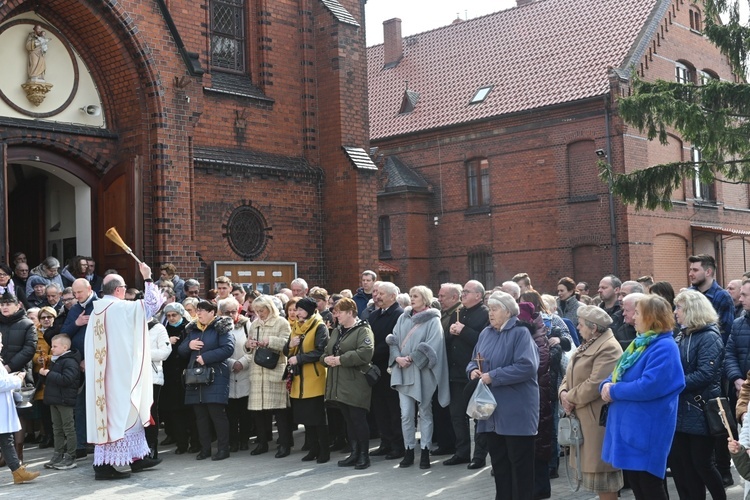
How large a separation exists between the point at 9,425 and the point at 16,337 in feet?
5.39

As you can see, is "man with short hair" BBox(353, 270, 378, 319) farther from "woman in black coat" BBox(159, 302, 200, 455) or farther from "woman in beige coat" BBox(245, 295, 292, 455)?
"woman in black coat" BBox(159, 302, 200, 455)

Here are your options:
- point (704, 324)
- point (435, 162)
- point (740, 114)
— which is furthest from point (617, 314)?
point (435, 162)

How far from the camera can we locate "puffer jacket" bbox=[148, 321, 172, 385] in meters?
10.5

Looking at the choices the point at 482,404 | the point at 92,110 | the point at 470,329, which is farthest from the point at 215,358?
A: the point at 92,110

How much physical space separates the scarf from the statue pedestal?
1108 cm

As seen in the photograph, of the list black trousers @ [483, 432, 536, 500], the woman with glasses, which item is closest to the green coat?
black trousers @ [483, 432, 536, 500]

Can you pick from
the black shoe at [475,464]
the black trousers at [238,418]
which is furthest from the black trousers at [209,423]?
the black shoe at [475,464]

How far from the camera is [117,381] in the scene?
9.45 m

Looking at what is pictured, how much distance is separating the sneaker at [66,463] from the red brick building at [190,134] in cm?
459

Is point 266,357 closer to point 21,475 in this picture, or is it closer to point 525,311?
point 21,475

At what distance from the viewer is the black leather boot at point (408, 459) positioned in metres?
9.73

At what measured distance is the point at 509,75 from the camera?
109ft

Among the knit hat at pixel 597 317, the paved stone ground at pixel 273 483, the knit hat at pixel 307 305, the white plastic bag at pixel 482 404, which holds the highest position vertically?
the knit hat at pixel 307 305

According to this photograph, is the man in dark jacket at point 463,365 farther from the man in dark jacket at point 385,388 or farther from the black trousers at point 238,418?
the black trousers at point 238,418
